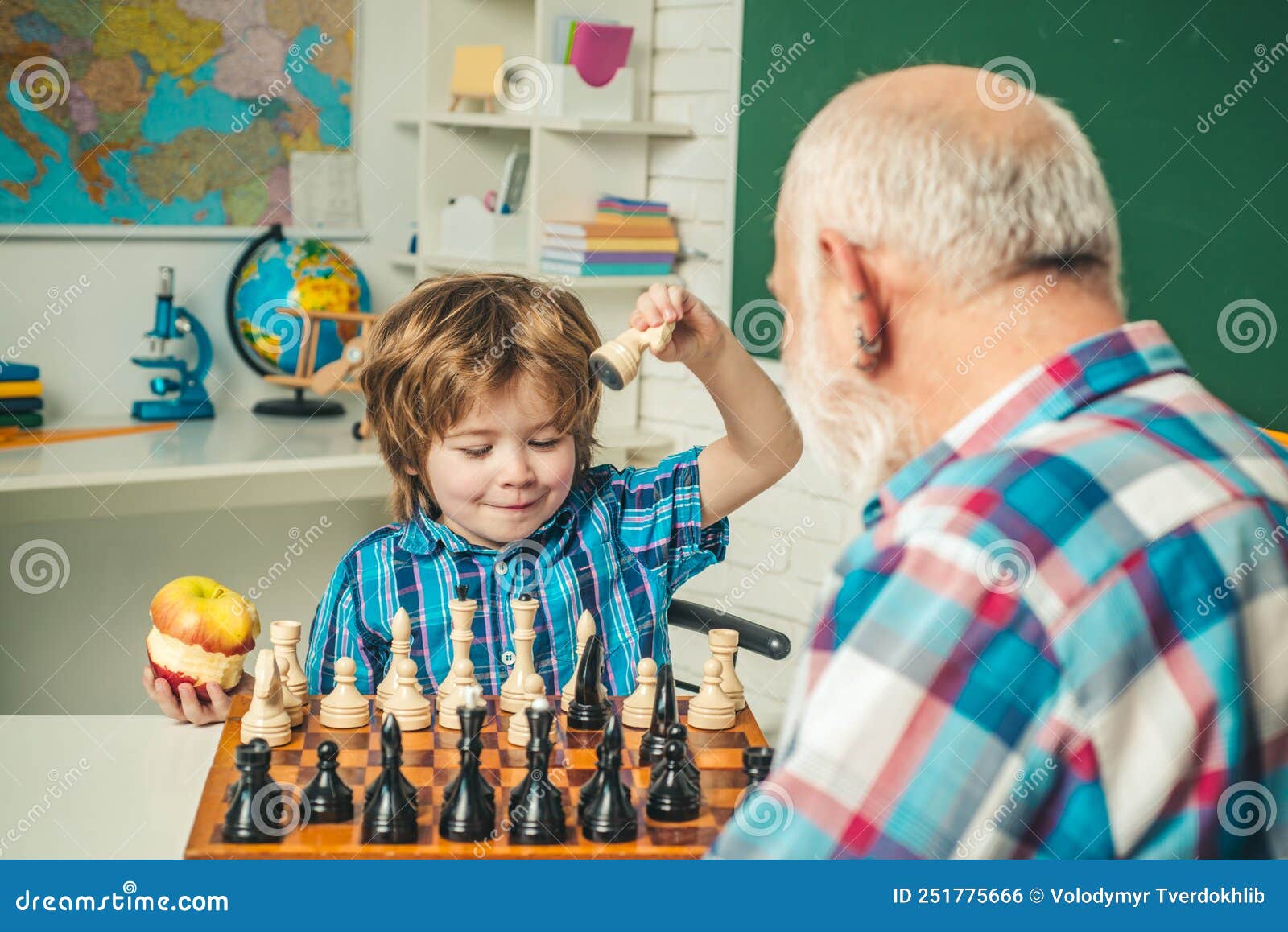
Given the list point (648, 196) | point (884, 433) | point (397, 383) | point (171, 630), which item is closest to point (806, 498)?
point (648, 196)

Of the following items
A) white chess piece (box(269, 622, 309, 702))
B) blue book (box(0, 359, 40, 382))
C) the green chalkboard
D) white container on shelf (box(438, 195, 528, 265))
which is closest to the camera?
white chess piece (box(269, 622, 309, 702))

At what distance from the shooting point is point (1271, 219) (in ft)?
6.50

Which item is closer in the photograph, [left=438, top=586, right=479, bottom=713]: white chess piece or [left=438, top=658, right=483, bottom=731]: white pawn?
[left=438, top=658, right=483, bottom=731]: white pawn

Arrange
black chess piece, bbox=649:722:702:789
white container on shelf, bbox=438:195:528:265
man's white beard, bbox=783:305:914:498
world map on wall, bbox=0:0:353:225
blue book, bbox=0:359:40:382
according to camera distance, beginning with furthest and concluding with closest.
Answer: white container on shelf, bbox=438:195:528:265 → world map on wall, bbox=0:0:353:225 → blue book, bbox=0:359:40:382 → black chess piece, bbox=649:722:702:789 → man's white beard, bbox=783:305:914:498

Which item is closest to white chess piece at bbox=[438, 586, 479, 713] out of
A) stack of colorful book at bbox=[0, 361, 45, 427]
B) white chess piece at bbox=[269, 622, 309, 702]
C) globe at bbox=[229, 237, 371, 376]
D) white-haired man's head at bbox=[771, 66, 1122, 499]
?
white chess piece at bbox=[269, 622, 309, 702]

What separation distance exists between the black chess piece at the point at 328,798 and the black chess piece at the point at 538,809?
128 mm

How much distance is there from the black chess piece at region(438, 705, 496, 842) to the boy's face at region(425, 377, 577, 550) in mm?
496

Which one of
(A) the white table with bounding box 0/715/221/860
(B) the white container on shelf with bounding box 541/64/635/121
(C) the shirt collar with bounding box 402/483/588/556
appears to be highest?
(B) the white container on shelf with bounding box 541/64/635/121

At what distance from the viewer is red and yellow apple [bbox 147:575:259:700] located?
145cm

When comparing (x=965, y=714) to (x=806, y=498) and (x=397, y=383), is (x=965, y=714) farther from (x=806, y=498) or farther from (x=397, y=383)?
(x=806, y=498)

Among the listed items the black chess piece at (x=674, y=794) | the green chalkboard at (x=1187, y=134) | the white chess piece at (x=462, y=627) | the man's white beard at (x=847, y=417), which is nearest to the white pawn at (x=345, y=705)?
the white chess piece at (x=462, y=627)

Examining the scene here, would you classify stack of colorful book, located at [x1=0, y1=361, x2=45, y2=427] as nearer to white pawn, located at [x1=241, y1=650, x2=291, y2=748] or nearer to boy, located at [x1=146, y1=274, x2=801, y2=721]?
boy, located at [x1=146, y1=274, x2=801, y2=721]

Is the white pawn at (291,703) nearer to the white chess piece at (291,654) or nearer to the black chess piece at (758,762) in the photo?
the white chess piece at (291,654)

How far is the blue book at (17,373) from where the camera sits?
2908 mm
